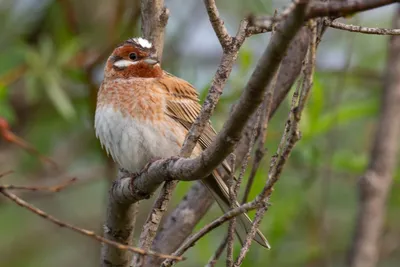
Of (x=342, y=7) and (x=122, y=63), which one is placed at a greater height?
(x=342, y=7)

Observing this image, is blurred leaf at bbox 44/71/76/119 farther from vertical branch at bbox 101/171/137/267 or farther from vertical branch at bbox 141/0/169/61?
vertical branch at bbox 101/171/137/267

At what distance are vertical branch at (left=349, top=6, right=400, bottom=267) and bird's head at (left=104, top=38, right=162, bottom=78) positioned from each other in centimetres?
181

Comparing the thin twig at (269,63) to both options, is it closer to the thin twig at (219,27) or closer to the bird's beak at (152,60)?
the thin twig at (219,27)

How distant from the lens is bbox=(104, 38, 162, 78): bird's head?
5.65m

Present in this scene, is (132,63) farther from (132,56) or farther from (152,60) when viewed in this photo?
(152,60)

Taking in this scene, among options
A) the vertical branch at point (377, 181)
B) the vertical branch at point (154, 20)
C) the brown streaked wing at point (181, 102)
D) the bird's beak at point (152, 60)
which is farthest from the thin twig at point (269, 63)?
the vertical branch at point (377, 181)

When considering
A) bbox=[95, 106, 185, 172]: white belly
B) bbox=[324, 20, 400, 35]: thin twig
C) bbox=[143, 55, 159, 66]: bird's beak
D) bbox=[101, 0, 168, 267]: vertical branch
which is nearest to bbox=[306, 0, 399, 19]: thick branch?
bbox=[324, 20, 400, 35]: thin twig

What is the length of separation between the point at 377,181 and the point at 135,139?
224 centimetres

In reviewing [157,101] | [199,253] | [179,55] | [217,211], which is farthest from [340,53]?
[157,101]

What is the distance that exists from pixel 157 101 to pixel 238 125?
2489mm

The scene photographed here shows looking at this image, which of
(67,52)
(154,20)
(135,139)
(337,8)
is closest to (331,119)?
(135,139)

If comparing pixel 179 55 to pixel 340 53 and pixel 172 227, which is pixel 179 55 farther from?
pixel 172 227

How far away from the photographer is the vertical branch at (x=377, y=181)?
6609 millimetres

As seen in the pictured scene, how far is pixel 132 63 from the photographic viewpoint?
5957 mm
